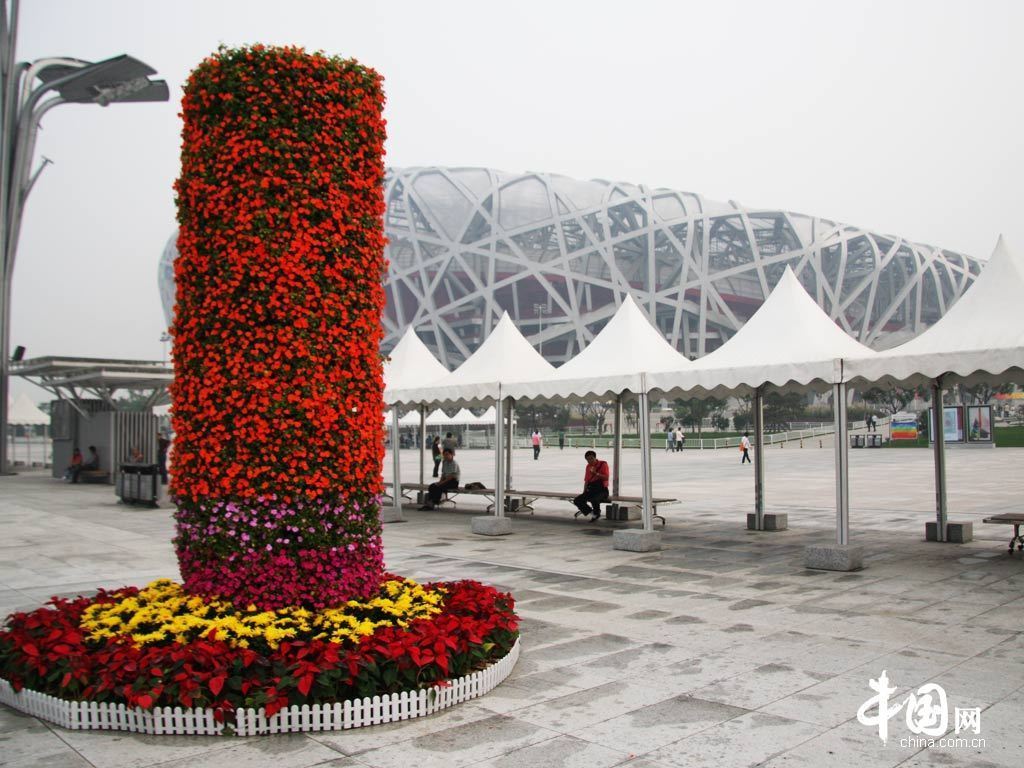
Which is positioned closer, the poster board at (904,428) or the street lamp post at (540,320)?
the poster board at (904,428)

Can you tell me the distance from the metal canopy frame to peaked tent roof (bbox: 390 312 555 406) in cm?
1072

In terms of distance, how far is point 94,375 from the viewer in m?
23.6

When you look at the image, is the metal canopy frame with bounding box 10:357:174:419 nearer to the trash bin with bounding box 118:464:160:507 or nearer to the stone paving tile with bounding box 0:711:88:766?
the trash bin with bounding box 118:464:160:507

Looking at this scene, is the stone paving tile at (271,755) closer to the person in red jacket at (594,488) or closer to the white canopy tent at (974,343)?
the white canopy tent at (974,343)

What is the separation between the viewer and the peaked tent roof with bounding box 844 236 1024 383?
939 cm

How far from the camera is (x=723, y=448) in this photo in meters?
53.0

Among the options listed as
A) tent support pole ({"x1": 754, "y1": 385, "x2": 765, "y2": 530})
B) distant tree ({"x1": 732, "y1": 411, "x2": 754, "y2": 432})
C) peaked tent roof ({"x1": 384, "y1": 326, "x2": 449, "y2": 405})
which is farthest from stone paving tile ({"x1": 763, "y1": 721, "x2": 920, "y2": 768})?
distant tree ({"x1": 732, "y1": 411, "x2": 754, "y2": 432})

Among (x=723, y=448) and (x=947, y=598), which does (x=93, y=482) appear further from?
(x=723, y=448)

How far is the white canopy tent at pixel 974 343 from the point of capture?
9.40 m

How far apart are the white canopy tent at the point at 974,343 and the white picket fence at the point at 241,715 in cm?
714

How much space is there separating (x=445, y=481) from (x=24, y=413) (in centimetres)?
4002

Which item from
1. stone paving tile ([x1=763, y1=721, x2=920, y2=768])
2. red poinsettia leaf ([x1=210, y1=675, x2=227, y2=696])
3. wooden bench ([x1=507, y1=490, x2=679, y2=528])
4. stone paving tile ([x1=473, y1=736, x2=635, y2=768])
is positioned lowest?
stone paving tile ([x1=473, y1=736, x2=635, y2=768])

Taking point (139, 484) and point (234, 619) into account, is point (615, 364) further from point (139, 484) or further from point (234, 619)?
point (139, 484)

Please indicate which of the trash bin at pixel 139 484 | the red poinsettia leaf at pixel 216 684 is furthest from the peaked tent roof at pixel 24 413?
the red poinsettia leaf at pixel 216 684
